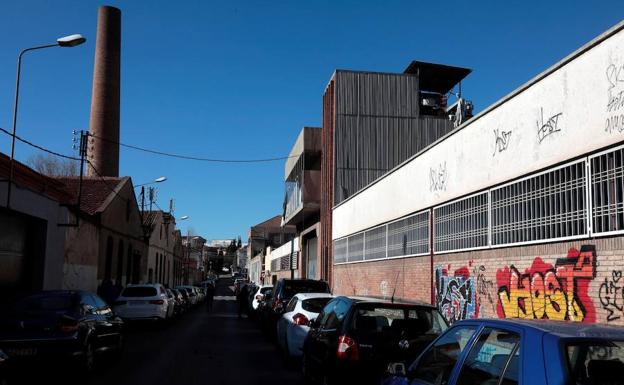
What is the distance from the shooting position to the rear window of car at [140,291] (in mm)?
21625

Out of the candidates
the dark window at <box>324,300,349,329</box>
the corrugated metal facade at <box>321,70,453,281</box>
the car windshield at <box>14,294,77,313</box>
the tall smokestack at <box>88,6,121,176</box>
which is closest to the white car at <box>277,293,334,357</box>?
the dark window at <box>324,300,349,329</box>

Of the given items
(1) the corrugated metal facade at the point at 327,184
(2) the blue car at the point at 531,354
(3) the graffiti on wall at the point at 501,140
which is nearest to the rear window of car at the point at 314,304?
(3) the graffiti on wall at the point at 501,140

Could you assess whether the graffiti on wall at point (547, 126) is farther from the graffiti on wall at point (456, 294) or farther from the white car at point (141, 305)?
the white car at point (141, 305)

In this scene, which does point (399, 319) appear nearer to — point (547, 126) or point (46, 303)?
point (547, 126)

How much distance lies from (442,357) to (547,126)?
19.4ft

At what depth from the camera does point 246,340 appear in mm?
17375

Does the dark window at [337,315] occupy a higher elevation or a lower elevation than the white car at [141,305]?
higher

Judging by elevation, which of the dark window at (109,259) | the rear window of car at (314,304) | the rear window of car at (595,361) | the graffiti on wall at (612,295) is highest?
the dark window at (109,259)

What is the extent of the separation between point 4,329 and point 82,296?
1896 mm

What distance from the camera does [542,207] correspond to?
31.5 ft

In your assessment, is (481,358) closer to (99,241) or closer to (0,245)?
(0,245)

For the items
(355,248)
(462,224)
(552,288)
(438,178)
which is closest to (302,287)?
(438,178)

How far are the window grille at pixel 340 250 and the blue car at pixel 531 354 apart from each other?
20.7 meters

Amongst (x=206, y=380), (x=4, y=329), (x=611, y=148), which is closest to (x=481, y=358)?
(x=611, y=148)
